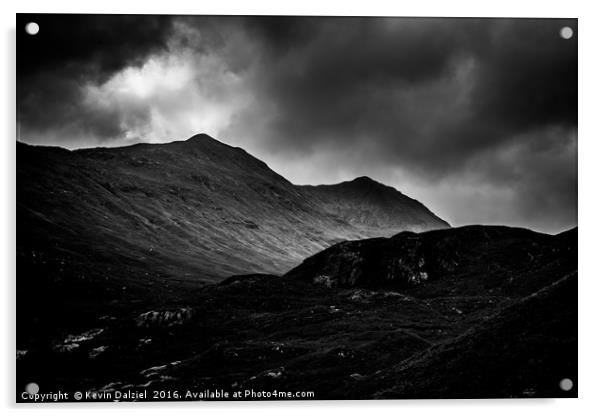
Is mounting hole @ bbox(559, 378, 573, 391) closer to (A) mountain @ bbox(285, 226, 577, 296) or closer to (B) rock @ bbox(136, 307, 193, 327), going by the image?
(B) rock @ bbox(136, 307, 193, 327)

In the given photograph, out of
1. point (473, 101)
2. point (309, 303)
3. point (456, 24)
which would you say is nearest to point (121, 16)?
point (456, 24)

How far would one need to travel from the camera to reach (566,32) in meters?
22.5

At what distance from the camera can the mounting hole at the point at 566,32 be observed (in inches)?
885

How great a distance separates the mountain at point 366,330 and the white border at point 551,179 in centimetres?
54

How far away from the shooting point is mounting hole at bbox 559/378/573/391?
1964 cm

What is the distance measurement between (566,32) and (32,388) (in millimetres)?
25715

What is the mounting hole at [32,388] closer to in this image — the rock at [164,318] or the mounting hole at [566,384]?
the mounting hole at [566,384]

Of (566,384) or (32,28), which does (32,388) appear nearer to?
(32,28)

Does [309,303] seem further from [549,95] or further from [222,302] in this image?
[549,95]

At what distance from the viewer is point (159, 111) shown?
25219mm

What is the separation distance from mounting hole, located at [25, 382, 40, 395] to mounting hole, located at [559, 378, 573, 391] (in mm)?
19466
